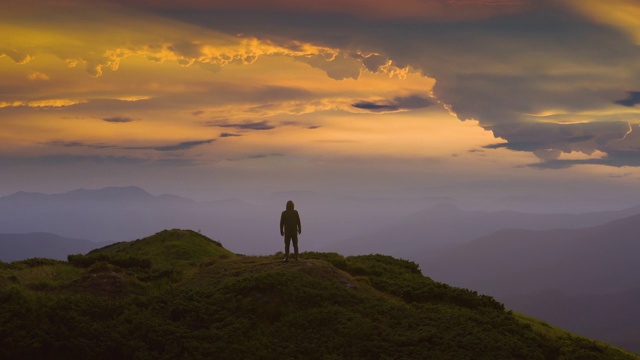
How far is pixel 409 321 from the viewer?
2734cm

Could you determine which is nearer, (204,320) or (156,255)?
(204,320)

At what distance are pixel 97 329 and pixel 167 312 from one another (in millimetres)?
3612

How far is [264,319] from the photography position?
27.0m

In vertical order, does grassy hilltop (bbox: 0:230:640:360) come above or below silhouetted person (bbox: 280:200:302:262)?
below

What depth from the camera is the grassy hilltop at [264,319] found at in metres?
24.0

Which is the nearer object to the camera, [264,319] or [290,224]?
[264,319]

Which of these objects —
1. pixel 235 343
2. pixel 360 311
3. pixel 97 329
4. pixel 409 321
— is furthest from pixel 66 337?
pixel 409 321

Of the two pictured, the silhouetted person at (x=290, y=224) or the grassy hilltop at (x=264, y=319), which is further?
the silhouetted person at (x=290, y=224)

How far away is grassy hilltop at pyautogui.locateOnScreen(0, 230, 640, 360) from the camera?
78.6 ft

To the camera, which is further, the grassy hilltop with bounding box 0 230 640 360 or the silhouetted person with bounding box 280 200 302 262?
the silhouetted person with bounding box 280 200 302 262

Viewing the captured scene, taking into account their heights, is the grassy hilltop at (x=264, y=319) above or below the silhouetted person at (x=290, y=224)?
below

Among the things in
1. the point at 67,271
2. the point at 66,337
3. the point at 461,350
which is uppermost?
the point at 67,271

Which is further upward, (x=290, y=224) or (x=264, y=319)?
(x=290, y=224)

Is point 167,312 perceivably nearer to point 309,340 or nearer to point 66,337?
point 66,337
